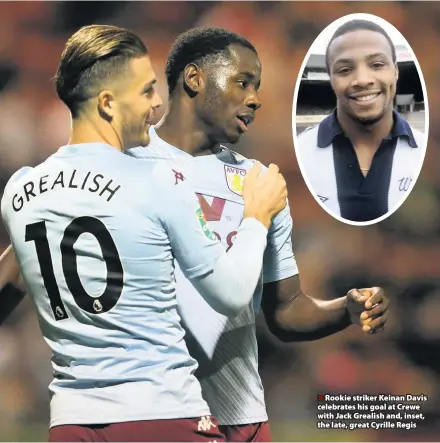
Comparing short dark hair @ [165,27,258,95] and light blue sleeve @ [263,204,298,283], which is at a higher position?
short dark hair @ [165,27,258,95]

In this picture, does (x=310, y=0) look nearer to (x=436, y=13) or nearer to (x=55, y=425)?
(x=436, y=13)

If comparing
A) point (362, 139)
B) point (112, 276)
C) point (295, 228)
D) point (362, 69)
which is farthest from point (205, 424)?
point (362, 69)

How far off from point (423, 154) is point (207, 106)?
2.07 ft

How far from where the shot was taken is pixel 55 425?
1826mm

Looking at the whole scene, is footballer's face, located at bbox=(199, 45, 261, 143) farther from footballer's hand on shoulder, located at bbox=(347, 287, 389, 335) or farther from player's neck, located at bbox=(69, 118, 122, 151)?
footballer's hand on shoulder, located at bbox=(347, 287, 389, 335)

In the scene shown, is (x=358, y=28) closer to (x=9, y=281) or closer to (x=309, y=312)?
(x=309, y=312)

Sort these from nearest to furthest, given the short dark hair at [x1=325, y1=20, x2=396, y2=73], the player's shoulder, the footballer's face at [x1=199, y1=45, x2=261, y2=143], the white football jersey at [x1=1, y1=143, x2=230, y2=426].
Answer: the white football jersey at [x1=1, y1=143, x2=230, y2=426] → the player's shoulder → the footballer's face at [x1=199, y1=45, x2=261, y2=143] → the short dark hair at [x1=325, y1=20, x2=396, y2=73]

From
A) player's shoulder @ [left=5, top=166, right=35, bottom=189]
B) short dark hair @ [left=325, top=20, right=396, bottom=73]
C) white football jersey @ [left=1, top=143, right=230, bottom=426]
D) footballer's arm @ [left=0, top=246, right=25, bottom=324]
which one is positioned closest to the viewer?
white football jersey @ [left=1, top=143, right=230, bottom=426]

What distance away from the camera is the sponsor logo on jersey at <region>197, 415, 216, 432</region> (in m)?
1.82

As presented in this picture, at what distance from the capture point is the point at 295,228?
2.42 m

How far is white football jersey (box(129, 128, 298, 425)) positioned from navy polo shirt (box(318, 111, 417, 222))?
0.62 ft

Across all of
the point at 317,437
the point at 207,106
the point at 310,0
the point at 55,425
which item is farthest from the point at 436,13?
the point at 55,425

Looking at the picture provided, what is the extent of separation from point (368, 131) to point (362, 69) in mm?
172

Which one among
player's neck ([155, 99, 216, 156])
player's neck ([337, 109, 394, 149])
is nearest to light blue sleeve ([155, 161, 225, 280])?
player's neck ([155, 99, 216, 156])
